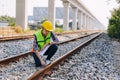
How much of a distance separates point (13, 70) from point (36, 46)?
0.97m

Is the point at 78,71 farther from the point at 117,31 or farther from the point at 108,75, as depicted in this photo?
the point at 117,31

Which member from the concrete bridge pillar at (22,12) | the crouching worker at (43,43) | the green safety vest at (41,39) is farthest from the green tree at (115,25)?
the green safety vest at (41,39)

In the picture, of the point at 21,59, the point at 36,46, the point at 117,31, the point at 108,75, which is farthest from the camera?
the point at 117,31

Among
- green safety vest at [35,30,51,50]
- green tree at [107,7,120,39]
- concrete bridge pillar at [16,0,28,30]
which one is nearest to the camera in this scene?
green safety vest at [35,30,51,50]

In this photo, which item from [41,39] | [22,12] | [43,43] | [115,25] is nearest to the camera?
[41,39]

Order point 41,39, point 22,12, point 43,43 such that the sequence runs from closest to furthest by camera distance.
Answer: point 41,39 → point 43,43 → point 22,12

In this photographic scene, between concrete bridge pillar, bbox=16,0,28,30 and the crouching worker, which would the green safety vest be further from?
concrete bridge pillar, bbox=16,0,28,30

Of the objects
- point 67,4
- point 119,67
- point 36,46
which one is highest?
point 67,4

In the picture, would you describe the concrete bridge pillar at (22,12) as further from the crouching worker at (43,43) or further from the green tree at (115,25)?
the crouching worker at (43,43)

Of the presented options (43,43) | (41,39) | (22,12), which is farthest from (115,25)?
(41,39)

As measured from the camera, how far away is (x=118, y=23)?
3070cm

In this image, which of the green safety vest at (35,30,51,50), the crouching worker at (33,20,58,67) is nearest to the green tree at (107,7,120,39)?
the crouching worker at (33,20,58,67)

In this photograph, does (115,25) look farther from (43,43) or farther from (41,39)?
(41,39)

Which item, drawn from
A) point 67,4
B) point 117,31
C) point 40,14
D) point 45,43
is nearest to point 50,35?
point 45,43
